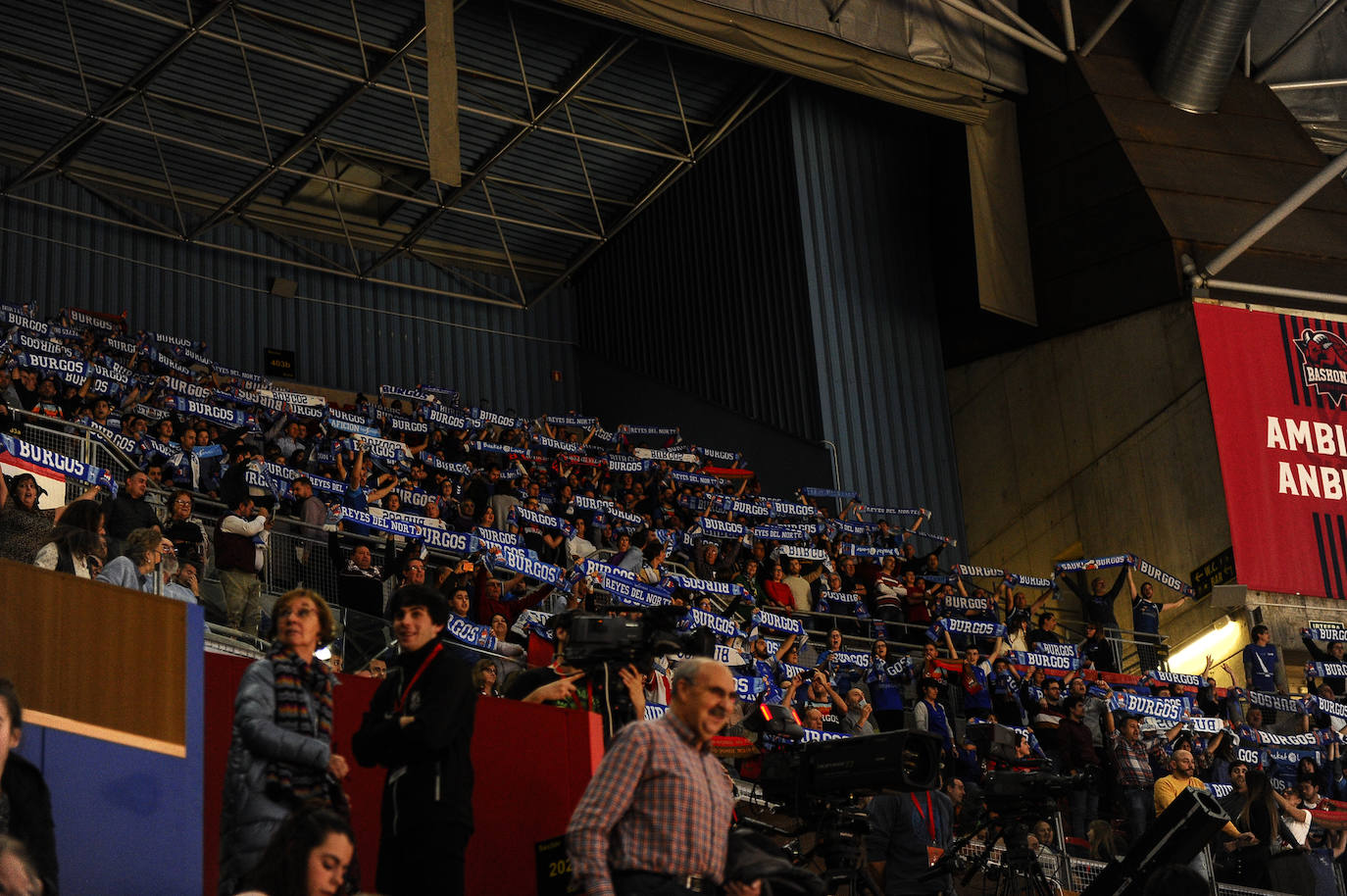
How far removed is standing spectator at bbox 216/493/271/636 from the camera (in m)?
10.9

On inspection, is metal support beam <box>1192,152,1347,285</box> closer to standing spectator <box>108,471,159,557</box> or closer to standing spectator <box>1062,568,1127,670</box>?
standing spectator <box>1062,568,1127,670</box>

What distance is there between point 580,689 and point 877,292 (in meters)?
17.7

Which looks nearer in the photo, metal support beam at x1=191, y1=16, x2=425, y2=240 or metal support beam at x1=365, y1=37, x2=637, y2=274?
metal support beam at x1=191, y1=16, x2=425, y2=240

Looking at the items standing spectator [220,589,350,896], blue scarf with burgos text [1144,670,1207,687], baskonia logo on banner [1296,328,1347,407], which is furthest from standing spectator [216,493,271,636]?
baskonia logo on banner [1296,328,1347,407]

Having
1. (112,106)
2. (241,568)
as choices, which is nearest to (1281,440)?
(241,568)

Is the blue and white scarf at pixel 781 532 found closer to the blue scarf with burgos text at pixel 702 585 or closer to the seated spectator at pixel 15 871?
the blue scarf with burgos text at pixel 702 585

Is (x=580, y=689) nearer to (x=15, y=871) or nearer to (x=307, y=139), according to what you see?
(x=15, y=871)

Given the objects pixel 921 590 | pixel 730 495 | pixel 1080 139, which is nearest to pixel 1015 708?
pixel 921 590

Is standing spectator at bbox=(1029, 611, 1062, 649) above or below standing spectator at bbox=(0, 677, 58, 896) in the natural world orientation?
above

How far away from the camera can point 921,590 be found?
1812cm

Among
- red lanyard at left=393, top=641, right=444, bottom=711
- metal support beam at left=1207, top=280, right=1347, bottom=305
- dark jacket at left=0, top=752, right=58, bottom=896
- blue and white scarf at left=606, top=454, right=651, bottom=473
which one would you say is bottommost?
dark jacket at left=0, top=752, right=58, bottom=896

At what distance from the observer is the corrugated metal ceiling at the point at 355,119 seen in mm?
20891

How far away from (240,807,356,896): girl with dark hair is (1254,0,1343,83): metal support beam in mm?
20474

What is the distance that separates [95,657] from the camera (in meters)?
5.26
